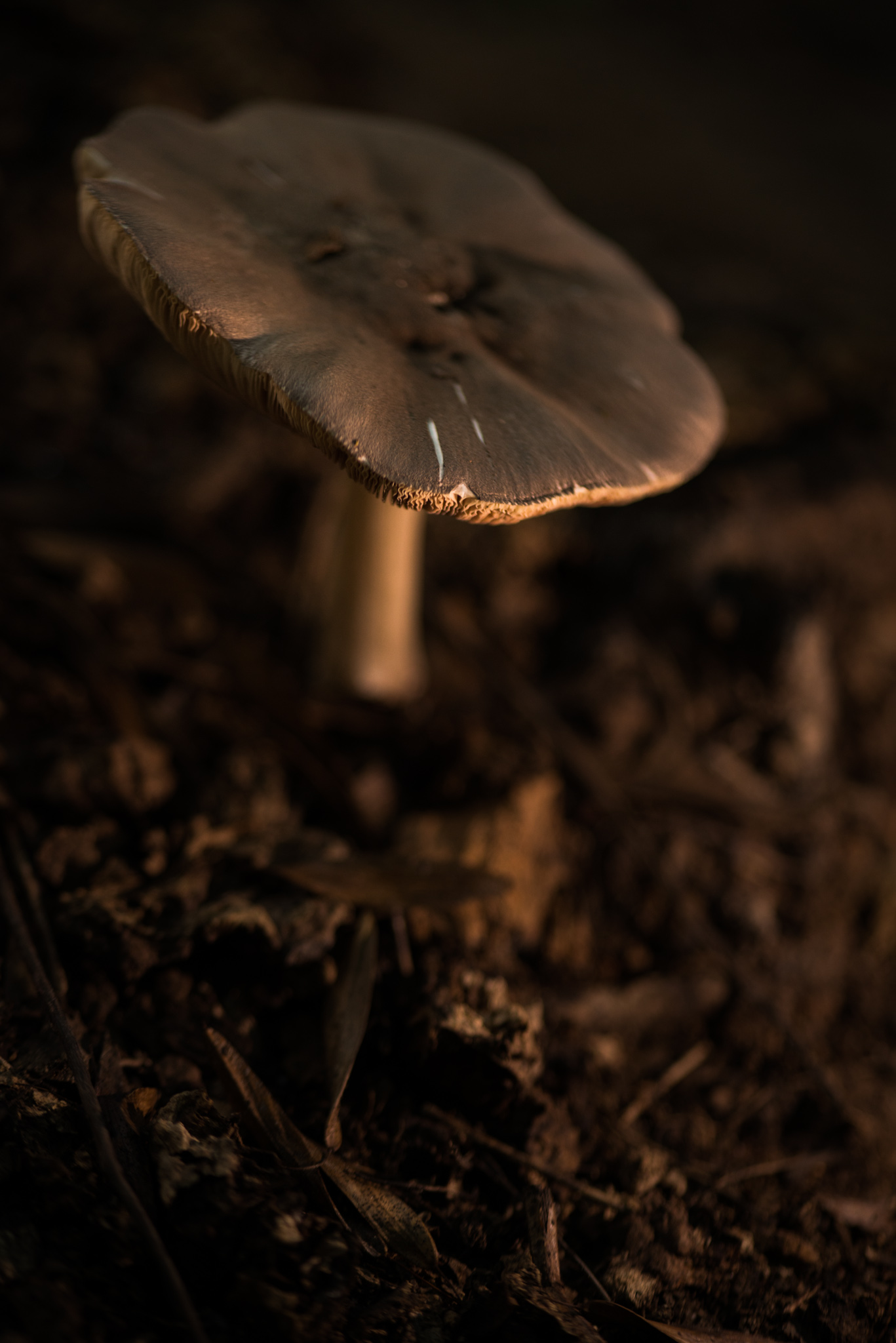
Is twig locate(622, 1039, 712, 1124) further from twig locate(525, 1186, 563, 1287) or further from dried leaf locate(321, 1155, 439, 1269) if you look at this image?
dried leaf locate(321, 1155, 439, 1269)

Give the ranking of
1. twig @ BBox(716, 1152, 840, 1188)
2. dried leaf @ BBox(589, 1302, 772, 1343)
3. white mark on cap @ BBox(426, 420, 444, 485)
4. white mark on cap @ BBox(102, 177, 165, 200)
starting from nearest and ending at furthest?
dried leaf @ BBox(589, 1302, 772, 1343)
white mark on cap @ BBox(426, 420, 444, 485)
white mark on cap @ BBox(102, 177, 165, 200)
twig @ BBox(716, 1152, 840, 1188)

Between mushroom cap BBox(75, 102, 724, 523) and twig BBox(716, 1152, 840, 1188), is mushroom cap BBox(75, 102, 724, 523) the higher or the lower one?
the higher one

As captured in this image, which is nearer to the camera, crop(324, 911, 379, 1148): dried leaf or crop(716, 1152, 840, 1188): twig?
crop(324, 911, 379, 1148): dried leaf

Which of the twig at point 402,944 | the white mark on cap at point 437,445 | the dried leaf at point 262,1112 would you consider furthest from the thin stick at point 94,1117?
the white mark on cap at point 437,445

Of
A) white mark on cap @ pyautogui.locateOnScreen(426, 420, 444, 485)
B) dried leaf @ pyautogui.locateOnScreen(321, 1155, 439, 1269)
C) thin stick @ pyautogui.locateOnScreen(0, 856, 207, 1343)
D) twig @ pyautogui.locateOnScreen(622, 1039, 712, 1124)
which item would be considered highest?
white mark on cap @ pyautogui.locateOnScreen(426, 420, 444, 485)

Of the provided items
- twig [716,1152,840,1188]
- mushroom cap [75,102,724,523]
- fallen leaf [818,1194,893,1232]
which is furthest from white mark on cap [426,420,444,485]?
fallen leaf [818,1194,893,1232]

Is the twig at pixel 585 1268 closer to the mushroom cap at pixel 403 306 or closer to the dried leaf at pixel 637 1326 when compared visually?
the dried leaf at pixel 637 1326

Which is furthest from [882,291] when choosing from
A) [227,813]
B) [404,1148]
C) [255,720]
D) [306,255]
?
[404,1148]

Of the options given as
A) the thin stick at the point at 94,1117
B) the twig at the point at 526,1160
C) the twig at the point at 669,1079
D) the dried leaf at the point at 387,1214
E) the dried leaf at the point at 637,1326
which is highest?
the thin stick at the point at 94,1117
